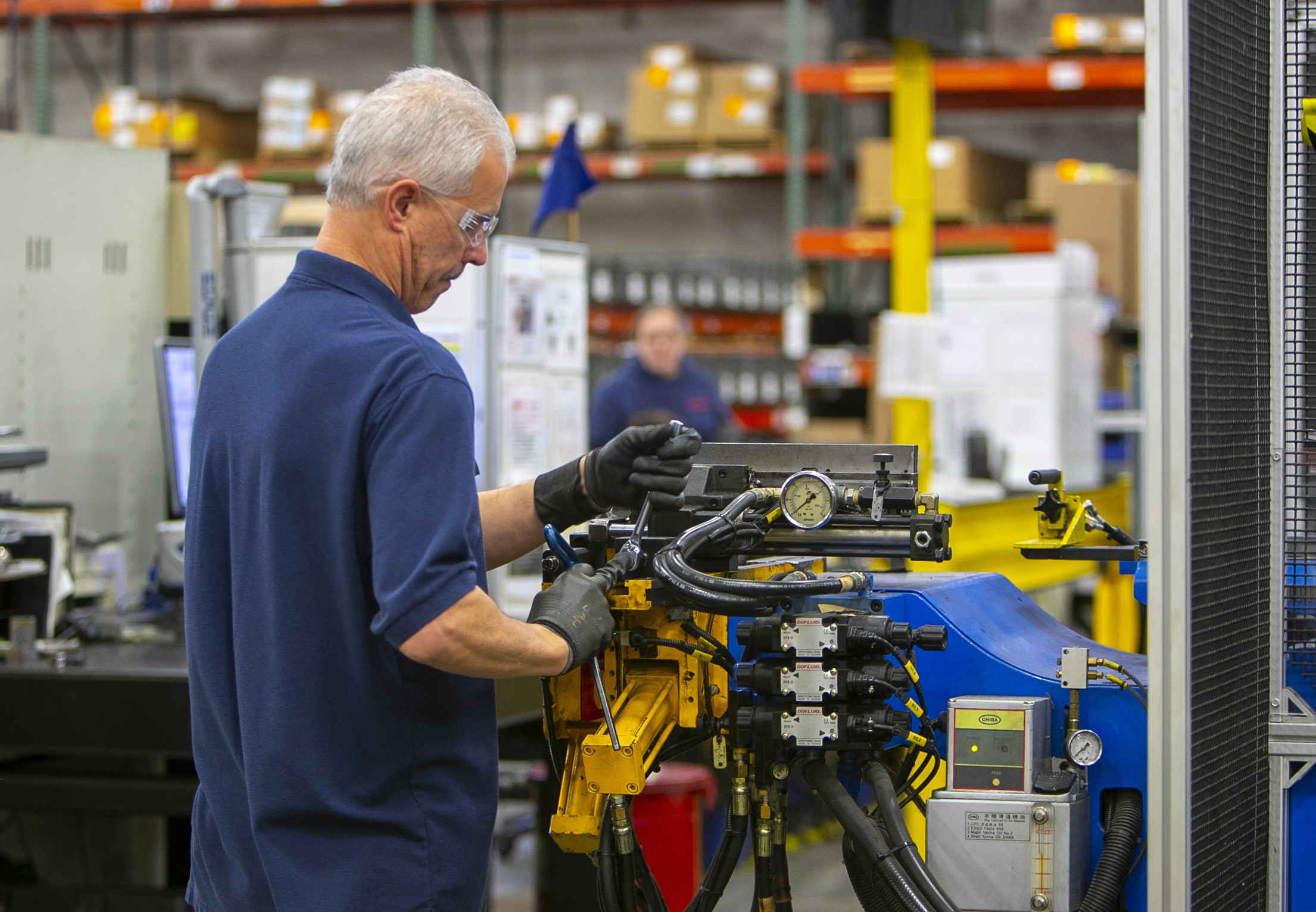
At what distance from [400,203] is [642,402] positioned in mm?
4224

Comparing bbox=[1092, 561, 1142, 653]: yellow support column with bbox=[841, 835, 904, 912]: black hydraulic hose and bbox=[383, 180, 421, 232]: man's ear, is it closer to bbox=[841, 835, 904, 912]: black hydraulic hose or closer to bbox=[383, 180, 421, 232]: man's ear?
bbox=[841, 835, 904, 912]: black hydraulic hose

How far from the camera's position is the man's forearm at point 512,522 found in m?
2.03

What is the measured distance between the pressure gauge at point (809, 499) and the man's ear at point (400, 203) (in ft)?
1.96

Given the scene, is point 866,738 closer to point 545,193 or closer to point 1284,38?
point 1284,38

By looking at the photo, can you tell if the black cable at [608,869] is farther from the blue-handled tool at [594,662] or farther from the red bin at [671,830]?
the red bin at [671,830]

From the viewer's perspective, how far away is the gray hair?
1.64 m

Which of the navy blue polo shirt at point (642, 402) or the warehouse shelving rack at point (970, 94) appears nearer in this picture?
the navy blue polo shirt at point (642, 402)

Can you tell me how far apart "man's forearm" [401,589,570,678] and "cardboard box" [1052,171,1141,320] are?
6.32 metres

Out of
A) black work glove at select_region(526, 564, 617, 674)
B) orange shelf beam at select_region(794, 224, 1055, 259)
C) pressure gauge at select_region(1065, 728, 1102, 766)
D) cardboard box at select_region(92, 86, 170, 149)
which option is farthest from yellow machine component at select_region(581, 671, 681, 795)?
cardboard box at select_region(92, 86, 170, 149)

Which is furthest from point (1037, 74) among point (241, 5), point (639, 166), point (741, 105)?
point (241, 5)

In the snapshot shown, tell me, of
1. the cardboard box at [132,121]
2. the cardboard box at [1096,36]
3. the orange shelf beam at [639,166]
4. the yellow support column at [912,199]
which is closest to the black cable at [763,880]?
the yellow support column at [912,199]

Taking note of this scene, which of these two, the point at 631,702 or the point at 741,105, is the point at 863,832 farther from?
the point at 741,105

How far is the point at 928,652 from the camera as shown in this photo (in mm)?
2033

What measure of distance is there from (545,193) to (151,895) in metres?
2.48
